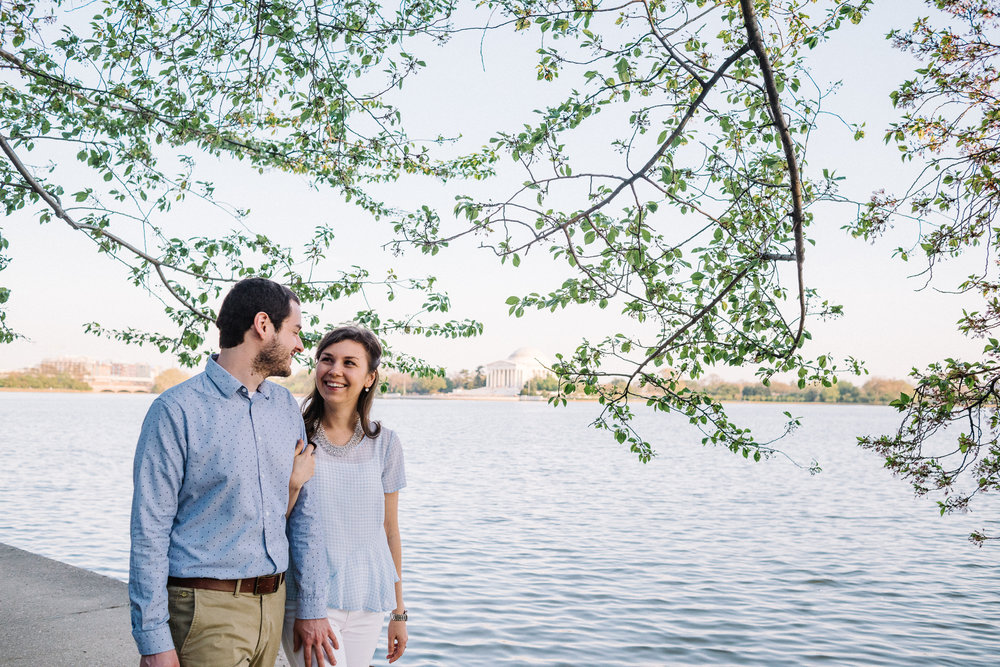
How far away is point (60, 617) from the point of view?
5.67 m

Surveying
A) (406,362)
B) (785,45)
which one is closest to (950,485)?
(785,45)

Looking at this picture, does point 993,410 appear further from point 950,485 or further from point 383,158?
point 383,158

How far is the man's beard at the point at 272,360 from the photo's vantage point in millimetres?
2848

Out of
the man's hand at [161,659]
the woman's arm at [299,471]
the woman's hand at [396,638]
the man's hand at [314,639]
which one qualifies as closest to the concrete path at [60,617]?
the woman's hand at [396,638]

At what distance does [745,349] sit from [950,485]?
4.45 feet

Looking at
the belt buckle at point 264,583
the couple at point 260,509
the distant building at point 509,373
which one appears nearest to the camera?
the couple at point 260,509

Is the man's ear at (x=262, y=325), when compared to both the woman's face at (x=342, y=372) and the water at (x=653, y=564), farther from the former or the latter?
the water at (x=653, y=564)

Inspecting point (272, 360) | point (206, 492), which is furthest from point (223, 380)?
point (206, 492)

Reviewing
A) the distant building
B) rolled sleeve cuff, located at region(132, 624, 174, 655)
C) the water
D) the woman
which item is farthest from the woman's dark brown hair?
the distant building

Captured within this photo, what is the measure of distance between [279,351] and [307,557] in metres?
0.73

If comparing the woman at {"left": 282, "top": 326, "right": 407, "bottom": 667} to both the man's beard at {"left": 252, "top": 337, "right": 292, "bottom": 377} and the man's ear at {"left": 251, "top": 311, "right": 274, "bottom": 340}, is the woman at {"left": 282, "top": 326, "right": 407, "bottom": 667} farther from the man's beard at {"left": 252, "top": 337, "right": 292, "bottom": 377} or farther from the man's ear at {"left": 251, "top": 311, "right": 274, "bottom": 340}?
the man's ear at {"left": 251, "top": 311, "right": 274, "bottom": 340}

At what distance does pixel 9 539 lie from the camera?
13578 mm

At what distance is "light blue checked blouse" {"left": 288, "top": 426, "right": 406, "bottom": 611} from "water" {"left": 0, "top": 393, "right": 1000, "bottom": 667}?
203 inches

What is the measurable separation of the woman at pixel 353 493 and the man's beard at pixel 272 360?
35 centimetres
